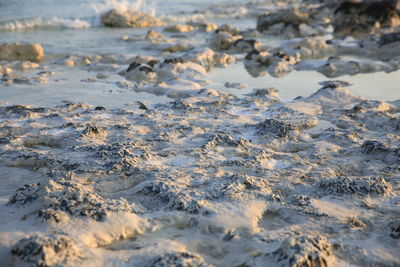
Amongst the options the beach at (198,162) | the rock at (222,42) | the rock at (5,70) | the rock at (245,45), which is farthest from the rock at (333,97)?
the rock at (5,70)

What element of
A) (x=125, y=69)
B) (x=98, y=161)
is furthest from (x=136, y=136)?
(x=125, y=69)

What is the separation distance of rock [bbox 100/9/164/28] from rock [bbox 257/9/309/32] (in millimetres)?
4231

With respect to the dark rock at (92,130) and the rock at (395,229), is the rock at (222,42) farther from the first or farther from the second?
the rock at (395,229)

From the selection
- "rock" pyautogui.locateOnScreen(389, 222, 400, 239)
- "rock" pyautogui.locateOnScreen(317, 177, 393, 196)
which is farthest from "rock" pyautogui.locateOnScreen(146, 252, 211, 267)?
"rock" pyautogui.locateOnScreen(317, 177, 393, 196)

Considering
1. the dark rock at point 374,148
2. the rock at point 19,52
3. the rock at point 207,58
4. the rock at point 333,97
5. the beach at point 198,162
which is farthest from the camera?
the rock at point 19,52

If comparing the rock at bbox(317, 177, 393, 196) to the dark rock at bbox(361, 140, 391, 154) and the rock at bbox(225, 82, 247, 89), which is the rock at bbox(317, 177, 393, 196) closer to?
the dark rock at bbox(361, 140, 391, 154)

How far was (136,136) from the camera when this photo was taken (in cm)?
405

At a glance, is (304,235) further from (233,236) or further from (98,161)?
(98,161)

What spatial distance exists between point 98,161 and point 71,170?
0.24 metres

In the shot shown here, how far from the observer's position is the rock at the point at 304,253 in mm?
2039

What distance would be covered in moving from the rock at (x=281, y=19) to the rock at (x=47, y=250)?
531 inches

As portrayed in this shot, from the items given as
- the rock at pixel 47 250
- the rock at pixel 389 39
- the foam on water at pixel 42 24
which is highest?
the rock at pixel 389 39

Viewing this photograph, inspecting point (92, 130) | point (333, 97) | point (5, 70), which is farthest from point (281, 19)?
point (92, 130)

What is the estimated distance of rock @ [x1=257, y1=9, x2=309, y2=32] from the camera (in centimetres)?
1464
